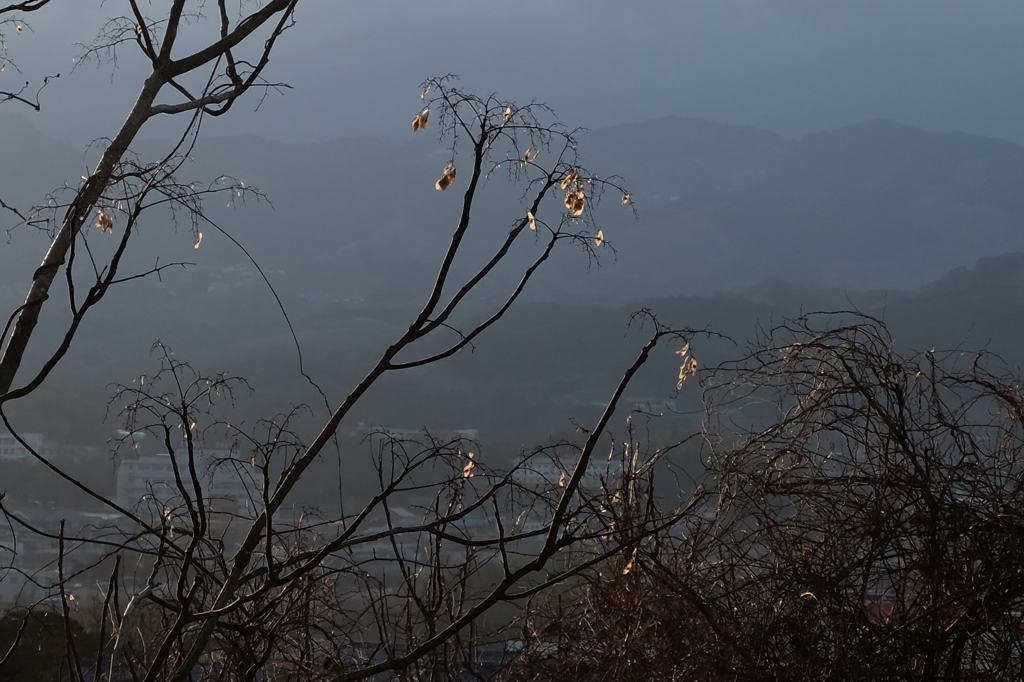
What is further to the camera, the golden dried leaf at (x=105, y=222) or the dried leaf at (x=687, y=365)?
the dried leaf at (x=687, y=365)

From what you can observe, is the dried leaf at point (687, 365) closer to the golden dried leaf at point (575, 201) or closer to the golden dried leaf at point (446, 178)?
the golden dried leaf at point (575, 201)

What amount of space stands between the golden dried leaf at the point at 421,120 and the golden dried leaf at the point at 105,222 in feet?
2.99

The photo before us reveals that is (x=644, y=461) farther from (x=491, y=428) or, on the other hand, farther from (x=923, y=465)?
(x=491, y=428)

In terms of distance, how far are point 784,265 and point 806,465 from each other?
6640cm

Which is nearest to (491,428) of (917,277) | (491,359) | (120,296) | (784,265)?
(491,359)

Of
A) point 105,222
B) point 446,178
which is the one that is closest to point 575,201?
point 446,178

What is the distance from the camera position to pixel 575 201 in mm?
2154

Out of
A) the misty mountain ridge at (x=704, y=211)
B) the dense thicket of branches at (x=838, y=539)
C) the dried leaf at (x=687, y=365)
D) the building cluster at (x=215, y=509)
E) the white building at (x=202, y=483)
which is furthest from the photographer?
the misty mountain ridge at (x=704, y=211)

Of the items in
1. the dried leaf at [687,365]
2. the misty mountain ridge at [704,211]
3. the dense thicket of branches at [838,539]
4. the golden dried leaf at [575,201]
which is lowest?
the dense thicket of branches at [838,539]

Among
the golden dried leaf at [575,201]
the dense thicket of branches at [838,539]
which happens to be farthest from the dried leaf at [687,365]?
the golden dried leaf at [575,201]

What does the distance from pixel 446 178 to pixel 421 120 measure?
158 millimetres

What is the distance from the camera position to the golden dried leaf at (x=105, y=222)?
2.47m

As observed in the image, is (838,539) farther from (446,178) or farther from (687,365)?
(446,178)

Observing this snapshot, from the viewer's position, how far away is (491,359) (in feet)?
121
